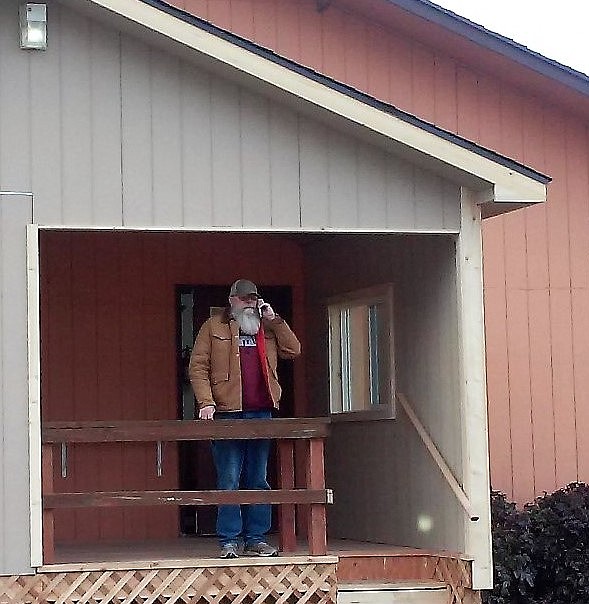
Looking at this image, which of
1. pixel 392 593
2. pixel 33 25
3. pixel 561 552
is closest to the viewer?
pixel 33 25

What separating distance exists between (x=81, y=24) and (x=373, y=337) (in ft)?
12.2

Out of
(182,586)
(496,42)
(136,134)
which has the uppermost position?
(496,42)

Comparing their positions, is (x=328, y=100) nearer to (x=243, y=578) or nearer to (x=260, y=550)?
(x=260, y=550)

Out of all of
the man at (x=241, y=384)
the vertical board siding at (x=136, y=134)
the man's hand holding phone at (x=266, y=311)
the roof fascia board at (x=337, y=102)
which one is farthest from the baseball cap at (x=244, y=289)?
the roof fascia board at (x=337, y=102)

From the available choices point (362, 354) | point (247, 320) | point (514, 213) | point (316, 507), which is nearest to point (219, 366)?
point (247, 320)

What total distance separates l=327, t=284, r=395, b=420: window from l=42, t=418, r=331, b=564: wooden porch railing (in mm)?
1689

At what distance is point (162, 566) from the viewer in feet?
30.1

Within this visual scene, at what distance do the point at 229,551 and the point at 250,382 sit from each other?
3.92ft

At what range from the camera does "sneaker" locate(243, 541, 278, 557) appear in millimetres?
9445

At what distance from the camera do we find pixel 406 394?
10.9 m

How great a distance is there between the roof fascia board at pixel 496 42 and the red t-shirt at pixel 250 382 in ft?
13.6

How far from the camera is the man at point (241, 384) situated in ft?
31.9

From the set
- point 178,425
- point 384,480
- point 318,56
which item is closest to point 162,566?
point 178,425

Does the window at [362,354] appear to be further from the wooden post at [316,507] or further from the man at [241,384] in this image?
the wooden post at [316,507]
